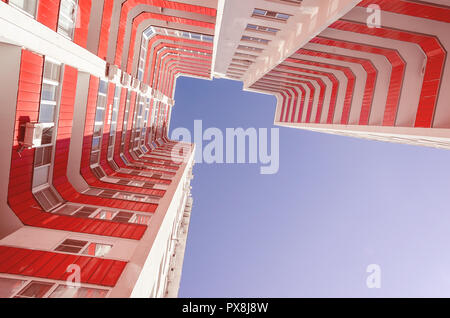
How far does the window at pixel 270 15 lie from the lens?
56.8 feet

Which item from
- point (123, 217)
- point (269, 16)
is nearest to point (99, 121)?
point (123, 217)

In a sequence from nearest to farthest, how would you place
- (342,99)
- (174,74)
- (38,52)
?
1. (38,52)
2. (342,99)
3. (174,74)

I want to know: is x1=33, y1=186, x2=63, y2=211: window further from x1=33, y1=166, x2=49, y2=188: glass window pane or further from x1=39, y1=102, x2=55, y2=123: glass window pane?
x1=39, y1=102, x2=55, y2=123: glass window pane

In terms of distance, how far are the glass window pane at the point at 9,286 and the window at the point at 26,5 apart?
8465 mm

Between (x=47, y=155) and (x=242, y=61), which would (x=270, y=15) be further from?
(x=47, y=155)

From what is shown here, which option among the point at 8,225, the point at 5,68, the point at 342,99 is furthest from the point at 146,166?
the point at 342,99

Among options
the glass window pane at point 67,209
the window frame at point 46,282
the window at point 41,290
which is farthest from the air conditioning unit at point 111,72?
the window at point 41,290

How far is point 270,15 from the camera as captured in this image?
1764 centimetres

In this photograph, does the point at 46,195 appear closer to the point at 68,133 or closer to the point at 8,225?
the point at 8,225

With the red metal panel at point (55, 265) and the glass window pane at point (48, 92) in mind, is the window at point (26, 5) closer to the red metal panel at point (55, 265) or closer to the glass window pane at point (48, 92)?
the glass window pane at point (48, 92)

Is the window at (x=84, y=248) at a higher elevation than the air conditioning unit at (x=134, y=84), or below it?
below

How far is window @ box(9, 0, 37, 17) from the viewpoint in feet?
26.3
